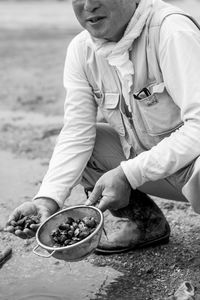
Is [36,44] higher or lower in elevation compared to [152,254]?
lower

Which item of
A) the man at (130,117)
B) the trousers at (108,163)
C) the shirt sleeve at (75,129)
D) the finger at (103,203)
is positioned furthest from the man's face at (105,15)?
the finger at (103,203)

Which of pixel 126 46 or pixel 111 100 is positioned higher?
pixel 126 46

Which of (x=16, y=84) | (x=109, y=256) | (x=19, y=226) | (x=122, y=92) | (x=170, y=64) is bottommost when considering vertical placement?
(x=16, y=84)

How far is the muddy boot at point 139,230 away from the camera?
360 cm

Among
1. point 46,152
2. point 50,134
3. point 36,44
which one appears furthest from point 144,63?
point 36,44

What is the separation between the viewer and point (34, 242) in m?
3.81

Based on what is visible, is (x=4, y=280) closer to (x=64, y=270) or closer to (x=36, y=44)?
(x=64, y=270)

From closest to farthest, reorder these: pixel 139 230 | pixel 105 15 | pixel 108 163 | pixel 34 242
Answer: pixel 105 15, pixel 108 163, pixel 139 230, pixel 34 242

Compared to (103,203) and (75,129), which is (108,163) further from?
(103,203)

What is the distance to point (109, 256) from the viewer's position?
11.8 ft

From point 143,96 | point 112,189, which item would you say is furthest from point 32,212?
point 143,96

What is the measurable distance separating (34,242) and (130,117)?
1.01 meters

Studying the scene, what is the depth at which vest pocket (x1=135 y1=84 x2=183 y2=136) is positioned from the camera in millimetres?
3098

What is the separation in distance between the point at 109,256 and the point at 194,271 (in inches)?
19.7
